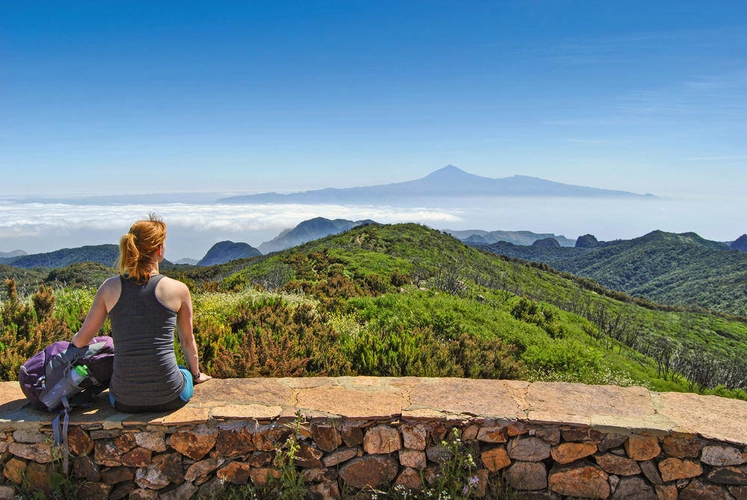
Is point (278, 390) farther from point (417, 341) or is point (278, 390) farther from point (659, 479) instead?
point (659, 479)

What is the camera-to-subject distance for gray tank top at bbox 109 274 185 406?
136 inches

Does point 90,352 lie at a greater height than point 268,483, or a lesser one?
greater

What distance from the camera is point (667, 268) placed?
3878 inches

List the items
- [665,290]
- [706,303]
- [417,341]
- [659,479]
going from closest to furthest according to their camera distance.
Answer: [659,479] < [417,341] < [706,303] < [665,290]

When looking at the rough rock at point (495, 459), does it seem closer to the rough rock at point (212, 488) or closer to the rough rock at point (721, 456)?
the rough rock at point (721, 456)

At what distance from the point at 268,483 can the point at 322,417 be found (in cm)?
63

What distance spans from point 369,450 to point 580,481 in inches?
61.9

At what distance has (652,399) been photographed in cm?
→ 404

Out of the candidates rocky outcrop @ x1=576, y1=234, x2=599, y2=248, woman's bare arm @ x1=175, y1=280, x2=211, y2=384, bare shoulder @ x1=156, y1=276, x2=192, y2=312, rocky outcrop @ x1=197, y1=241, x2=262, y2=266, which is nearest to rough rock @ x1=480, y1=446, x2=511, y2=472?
woman's bare arm @ x1=175, y1=280, x2=211, y2=384

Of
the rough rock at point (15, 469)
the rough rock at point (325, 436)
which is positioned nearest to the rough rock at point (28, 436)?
the rough rock at point (15, 469)

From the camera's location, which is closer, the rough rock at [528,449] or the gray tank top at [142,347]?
the gray tank top at [142,347]

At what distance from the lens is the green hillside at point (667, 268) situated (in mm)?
66625

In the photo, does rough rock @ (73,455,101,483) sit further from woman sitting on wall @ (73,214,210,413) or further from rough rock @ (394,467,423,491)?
rough rock @ (394,467,423,491)

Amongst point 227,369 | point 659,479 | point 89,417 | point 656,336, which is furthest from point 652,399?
point 656,336
